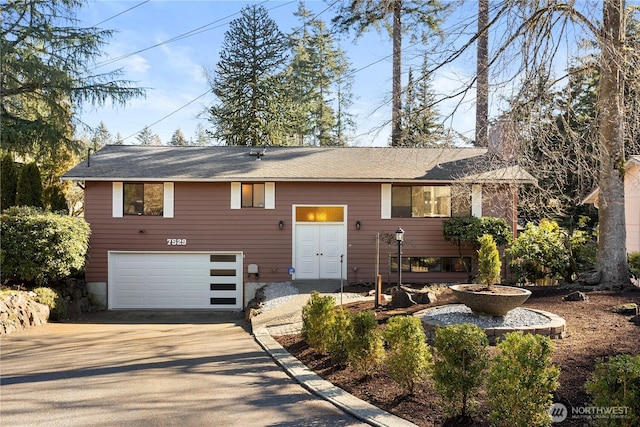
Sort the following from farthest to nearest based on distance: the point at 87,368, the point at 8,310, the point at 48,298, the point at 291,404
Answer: the point at 48,298 → the point at 8,310 → the point at 87,368 → the point at 291,404

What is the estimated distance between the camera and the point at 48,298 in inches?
429

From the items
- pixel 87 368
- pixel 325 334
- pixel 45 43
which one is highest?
pixel 45 43

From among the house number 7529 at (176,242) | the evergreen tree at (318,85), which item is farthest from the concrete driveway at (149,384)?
the evergreen tree at (318,85)

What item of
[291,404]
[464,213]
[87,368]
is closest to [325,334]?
[291,404]

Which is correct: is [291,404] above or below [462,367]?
below

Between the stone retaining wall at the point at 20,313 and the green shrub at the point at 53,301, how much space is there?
7.4 inches

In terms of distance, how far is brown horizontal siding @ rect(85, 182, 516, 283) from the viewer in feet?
45.2

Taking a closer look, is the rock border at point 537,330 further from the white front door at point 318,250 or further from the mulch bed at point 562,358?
the white front door at point 318,250

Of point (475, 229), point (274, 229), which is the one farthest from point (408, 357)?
point (274, 229)

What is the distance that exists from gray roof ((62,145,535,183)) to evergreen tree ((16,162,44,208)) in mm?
2912

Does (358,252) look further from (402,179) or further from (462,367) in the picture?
(462,367)

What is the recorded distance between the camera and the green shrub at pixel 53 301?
10711 millimetres

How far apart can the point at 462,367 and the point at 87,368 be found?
5261mm

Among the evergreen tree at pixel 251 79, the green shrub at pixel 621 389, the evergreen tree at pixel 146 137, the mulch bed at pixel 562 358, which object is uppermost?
the evergreen tree at pixel 146 137
